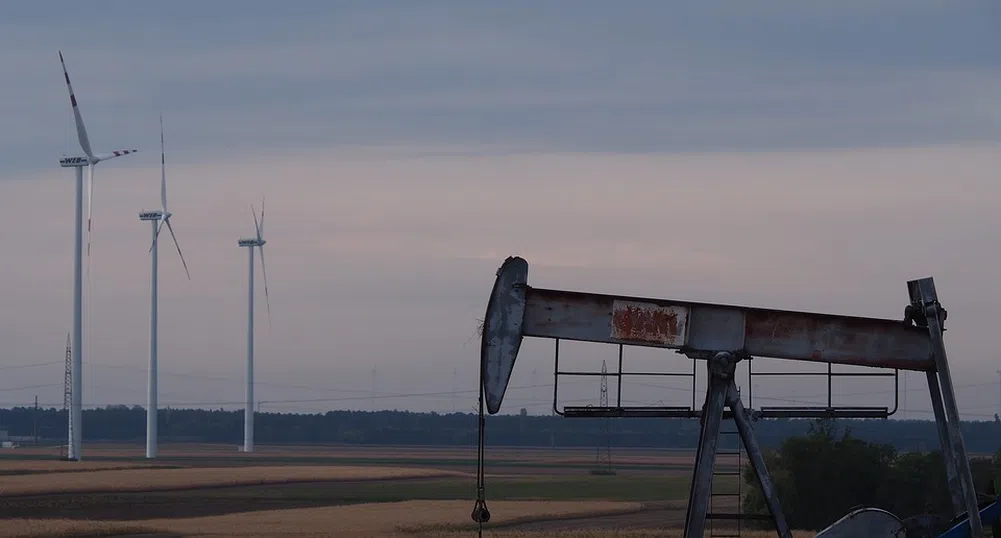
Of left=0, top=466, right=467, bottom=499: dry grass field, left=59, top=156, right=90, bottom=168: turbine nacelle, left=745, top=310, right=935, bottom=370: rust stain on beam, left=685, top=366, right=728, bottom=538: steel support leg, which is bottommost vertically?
left=0, top=466, right=467, bottom=499: dry grass field

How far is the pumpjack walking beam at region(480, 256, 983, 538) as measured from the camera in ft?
43.6

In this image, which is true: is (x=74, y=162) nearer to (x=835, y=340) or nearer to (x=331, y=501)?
(x=331, y=501)

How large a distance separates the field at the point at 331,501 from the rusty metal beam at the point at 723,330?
19226mm

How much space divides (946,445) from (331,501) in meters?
55.5

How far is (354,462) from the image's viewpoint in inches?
5236

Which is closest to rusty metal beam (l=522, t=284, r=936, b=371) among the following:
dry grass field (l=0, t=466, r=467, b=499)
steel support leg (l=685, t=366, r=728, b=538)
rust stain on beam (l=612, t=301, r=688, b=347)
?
rust stain on beam (l=612, t=301, r=688, b=347)

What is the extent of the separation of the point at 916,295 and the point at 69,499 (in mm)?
53357

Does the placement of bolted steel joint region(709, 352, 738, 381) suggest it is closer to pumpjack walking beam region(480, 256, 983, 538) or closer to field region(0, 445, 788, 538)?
pumpjack walking beam region(480, 256, 983, 538)

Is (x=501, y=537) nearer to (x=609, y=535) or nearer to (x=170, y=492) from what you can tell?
(x=609, y=535)

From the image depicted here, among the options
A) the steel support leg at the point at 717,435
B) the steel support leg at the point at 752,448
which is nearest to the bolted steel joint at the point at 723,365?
the steel support leg at the point at 717,435

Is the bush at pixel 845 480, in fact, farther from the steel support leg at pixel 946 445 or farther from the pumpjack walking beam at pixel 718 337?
the pumpjack walking beam at pixel 718 337

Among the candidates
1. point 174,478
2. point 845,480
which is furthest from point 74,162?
point 845,480

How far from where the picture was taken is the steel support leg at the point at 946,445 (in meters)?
13.6

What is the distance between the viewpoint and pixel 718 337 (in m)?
13.5
